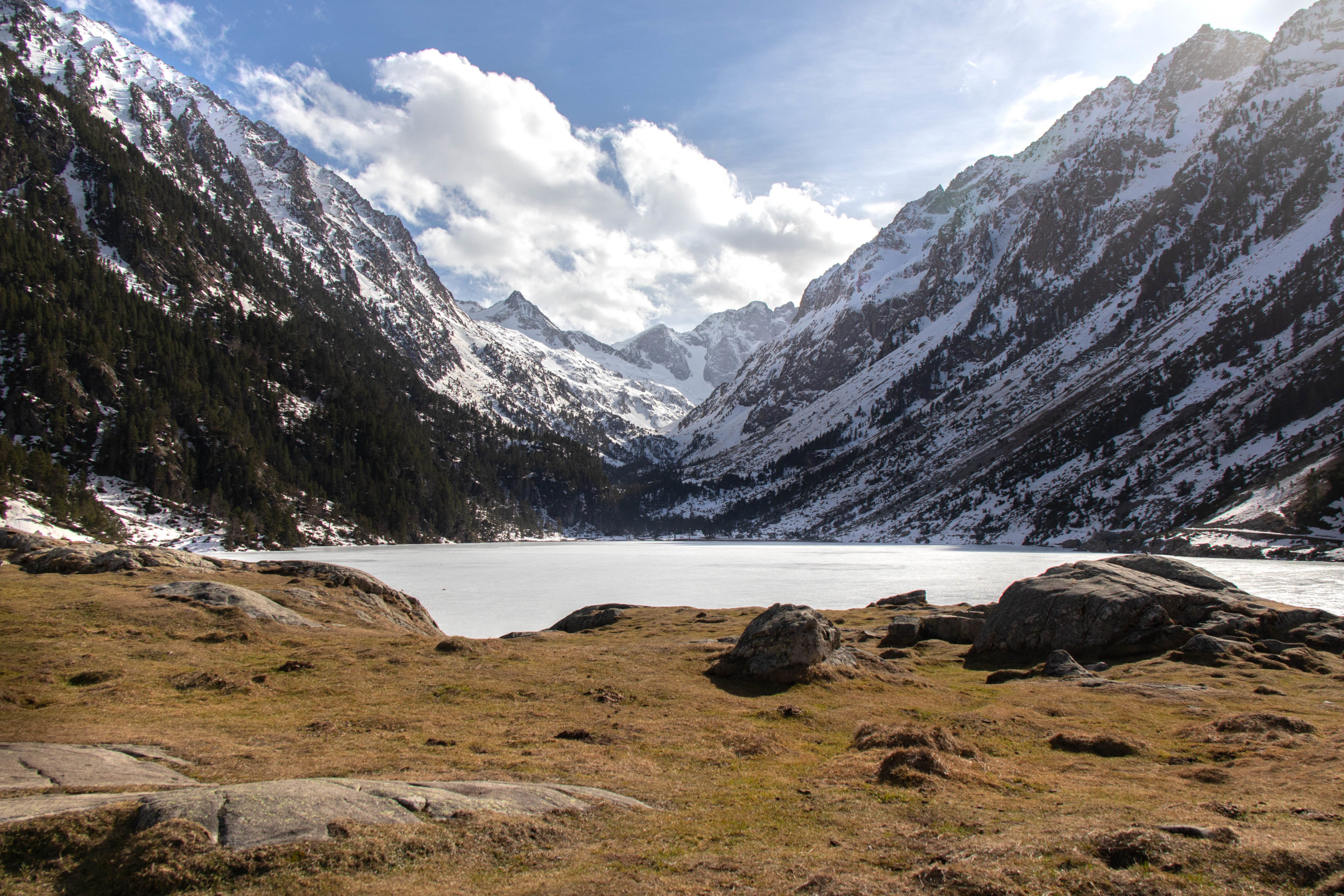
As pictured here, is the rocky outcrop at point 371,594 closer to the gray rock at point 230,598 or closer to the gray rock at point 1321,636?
the gray rock at point 230,598

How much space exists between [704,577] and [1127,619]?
217ft

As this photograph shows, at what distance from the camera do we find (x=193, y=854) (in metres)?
8.46

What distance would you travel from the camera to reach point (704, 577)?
312ft

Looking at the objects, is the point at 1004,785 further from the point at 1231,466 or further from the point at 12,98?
the point at 12,98

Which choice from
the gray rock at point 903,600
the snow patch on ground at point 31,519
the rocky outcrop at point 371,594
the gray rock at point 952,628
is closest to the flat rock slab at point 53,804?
the rocky outcrop at point 371,594

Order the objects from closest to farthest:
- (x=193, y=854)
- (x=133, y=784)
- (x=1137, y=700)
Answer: (x=193, y=854), (x=133, y=784), (x=1137, y=700)

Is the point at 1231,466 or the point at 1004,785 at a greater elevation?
the point at 1231,466

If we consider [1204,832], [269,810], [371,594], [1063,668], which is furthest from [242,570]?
[1204,832]

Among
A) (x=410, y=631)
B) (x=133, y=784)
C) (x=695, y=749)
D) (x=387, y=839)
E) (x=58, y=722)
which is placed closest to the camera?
(x=387, y=839)

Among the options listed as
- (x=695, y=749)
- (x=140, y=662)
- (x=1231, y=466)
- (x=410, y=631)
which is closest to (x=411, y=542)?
(x=410, y=631)

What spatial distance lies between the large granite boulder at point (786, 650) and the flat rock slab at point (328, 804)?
14641mm

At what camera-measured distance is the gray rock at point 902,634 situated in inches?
1489

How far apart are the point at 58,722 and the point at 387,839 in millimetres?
13683

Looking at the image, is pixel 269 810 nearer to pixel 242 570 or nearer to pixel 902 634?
pixel 902 634
